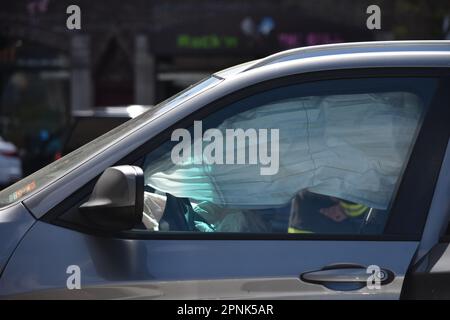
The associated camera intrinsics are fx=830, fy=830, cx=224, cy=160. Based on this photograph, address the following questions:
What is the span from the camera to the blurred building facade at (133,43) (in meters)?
21.9

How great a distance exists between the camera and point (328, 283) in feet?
8.93

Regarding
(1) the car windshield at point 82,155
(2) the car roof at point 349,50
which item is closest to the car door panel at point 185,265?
(1) the car windshield at point 82,155

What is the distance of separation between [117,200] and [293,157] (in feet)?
2.20

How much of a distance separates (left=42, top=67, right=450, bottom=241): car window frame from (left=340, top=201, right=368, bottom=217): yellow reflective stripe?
0.11 m

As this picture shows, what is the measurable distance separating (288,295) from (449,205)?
0.64 meters

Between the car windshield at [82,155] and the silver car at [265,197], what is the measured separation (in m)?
0.02

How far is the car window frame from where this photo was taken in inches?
111

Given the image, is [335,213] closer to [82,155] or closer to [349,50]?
[349,50]

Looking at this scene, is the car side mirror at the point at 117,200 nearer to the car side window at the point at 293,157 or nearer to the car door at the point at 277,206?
the car door at the point at 277,206

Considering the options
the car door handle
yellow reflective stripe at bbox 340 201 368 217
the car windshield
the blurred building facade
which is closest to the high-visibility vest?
yellow reflective stripe at bbox 340 201 368 217

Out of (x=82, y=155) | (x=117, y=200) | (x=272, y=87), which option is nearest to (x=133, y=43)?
(x=82, y=155)
